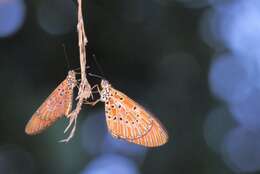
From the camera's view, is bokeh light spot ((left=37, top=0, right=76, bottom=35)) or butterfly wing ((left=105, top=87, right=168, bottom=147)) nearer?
butterfly wing ((left=105, top=87, right=168, bottom=147))

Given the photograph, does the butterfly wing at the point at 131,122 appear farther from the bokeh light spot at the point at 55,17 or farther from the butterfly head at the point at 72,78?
the bokeh light spot at the point at 55,17

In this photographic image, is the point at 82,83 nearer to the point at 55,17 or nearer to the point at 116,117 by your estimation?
the point at 116,117

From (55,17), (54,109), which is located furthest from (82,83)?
(55,17)

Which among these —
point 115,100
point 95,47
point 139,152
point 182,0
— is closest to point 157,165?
point 139,152

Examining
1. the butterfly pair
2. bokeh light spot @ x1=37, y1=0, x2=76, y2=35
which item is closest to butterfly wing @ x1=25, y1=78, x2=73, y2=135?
the butterfly pair

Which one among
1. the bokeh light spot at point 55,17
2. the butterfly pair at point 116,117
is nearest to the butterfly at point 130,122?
the butterfly pair at point 116,117

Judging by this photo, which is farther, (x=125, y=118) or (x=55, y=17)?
(x=55, y=17)

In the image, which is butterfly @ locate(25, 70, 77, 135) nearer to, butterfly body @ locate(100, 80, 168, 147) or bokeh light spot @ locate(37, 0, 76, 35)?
butterfly body @ locate(100, 80, 168, 147)

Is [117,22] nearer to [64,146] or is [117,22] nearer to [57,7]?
[57,7]
